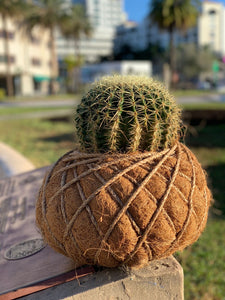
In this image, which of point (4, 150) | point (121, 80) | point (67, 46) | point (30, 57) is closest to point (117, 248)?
point (121, 80)

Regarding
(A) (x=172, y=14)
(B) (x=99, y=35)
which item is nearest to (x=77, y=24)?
(A) (x=172, y=14)

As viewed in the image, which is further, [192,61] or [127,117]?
[192,61]

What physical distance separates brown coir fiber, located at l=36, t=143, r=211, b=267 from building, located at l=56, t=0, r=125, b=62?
68348 mm

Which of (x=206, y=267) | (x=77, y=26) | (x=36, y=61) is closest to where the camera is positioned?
(x=206, y=267)

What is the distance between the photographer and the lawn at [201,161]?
10.2 ft

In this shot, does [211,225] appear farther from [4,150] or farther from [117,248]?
[4,150]

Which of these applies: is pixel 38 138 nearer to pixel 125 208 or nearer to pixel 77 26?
pixel 125 208

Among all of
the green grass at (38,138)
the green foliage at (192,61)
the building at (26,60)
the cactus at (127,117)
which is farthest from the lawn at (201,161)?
the green foliage at (192,61)

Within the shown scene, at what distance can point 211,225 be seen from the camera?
14.0ft

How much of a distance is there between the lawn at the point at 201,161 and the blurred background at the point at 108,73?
11 millimetres

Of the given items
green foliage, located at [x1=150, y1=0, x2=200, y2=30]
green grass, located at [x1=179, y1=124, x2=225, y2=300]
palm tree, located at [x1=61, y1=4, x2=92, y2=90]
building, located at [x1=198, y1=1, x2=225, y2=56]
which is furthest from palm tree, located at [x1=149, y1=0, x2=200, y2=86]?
building, located at [x1=198, y1=1, x2=225, y2=56]

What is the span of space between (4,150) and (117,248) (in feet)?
16.4

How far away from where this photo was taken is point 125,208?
166cm

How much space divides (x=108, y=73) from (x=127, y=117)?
2.43 feet
